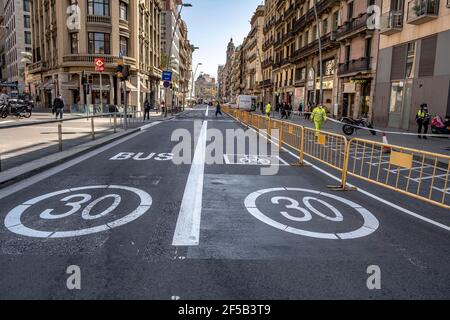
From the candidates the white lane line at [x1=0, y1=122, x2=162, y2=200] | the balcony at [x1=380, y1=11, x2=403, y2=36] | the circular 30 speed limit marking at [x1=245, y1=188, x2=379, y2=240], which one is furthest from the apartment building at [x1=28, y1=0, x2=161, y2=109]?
the circular 30 speed limit marking at [x1=245, y1=188, x2=379, y2=240]

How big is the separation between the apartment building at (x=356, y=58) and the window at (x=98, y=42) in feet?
78.4

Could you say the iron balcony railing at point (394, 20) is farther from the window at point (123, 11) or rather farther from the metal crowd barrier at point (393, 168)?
the window at point (123, 11)

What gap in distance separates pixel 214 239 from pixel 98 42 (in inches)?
1551

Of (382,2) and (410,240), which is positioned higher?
(382,2)

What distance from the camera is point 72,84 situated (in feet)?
131

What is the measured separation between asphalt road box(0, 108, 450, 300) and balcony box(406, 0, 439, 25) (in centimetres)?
1717

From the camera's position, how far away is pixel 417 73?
852 inches

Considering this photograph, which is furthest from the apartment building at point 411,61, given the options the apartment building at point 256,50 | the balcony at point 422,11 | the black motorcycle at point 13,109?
the apartment building at point 256,50

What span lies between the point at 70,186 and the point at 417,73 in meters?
21.3

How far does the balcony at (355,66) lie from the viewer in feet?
93.2

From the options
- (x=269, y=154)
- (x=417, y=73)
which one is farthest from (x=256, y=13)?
(x=269, y=154)

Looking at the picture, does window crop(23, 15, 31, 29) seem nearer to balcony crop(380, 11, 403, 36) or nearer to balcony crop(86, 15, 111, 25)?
balcony crop(86, 15, 111, 25)

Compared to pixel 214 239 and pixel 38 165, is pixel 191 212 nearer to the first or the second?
pixel 214 239
